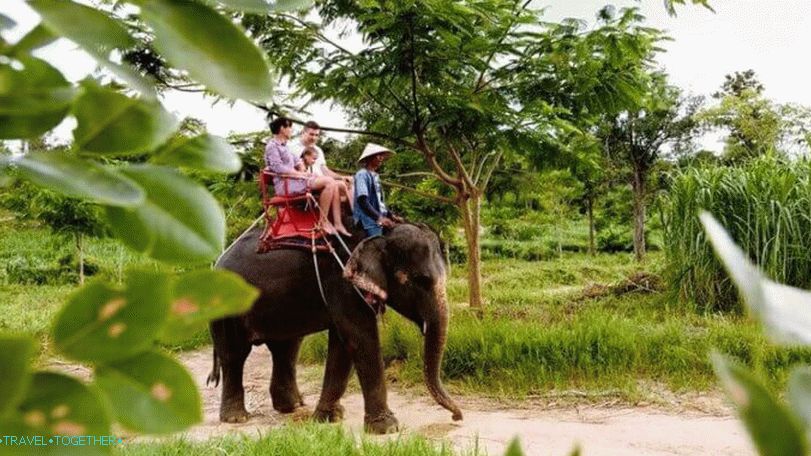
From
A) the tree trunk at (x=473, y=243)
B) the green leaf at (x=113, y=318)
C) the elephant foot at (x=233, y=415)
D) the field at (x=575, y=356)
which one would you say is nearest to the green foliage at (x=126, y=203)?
the green leaf at (x=113, y=318)

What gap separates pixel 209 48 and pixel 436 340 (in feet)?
11.5

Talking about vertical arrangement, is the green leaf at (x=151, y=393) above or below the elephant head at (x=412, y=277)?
above

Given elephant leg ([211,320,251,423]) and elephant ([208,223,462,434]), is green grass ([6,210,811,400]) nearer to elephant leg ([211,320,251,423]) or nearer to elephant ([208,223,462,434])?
elephant leg ([211,320,251,423])

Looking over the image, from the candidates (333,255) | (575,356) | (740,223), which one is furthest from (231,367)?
(740,223)

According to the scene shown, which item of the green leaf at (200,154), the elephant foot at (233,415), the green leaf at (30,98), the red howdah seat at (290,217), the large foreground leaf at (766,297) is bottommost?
the elephant foot at (233,415)

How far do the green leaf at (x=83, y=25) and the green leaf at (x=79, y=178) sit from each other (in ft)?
0.09

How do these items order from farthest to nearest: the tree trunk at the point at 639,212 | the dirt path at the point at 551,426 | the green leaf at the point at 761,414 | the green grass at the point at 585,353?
1. the tree trunk at the point at 639,212
2. the green grass at the point at 585,353
3. the dirt path at the point at 551,426
4. the green leaf at the point at 761,414

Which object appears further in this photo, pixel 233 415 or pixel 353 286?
pixel 233 415

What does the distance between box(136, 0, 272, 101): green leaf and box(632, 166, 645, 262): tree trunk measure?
48.3 ft

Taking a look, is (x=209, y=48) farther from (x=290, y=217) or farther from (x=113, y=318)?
(x=290, y=217)

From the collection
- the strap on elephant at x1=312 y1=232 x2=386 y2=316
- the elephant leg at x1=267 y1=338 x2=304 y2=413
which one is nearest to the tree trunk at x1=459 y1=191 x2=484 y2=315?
the elephant leg at x1=267 y1=338 x2=304 y2=413

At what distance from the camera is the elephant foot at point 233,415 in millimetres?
4281

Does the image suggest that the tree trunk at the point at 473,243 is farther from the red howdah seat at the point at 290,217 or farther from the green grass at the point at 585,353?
the red howdah seat at the point at 290,217

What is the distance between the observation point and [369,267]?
3639 millimetres
